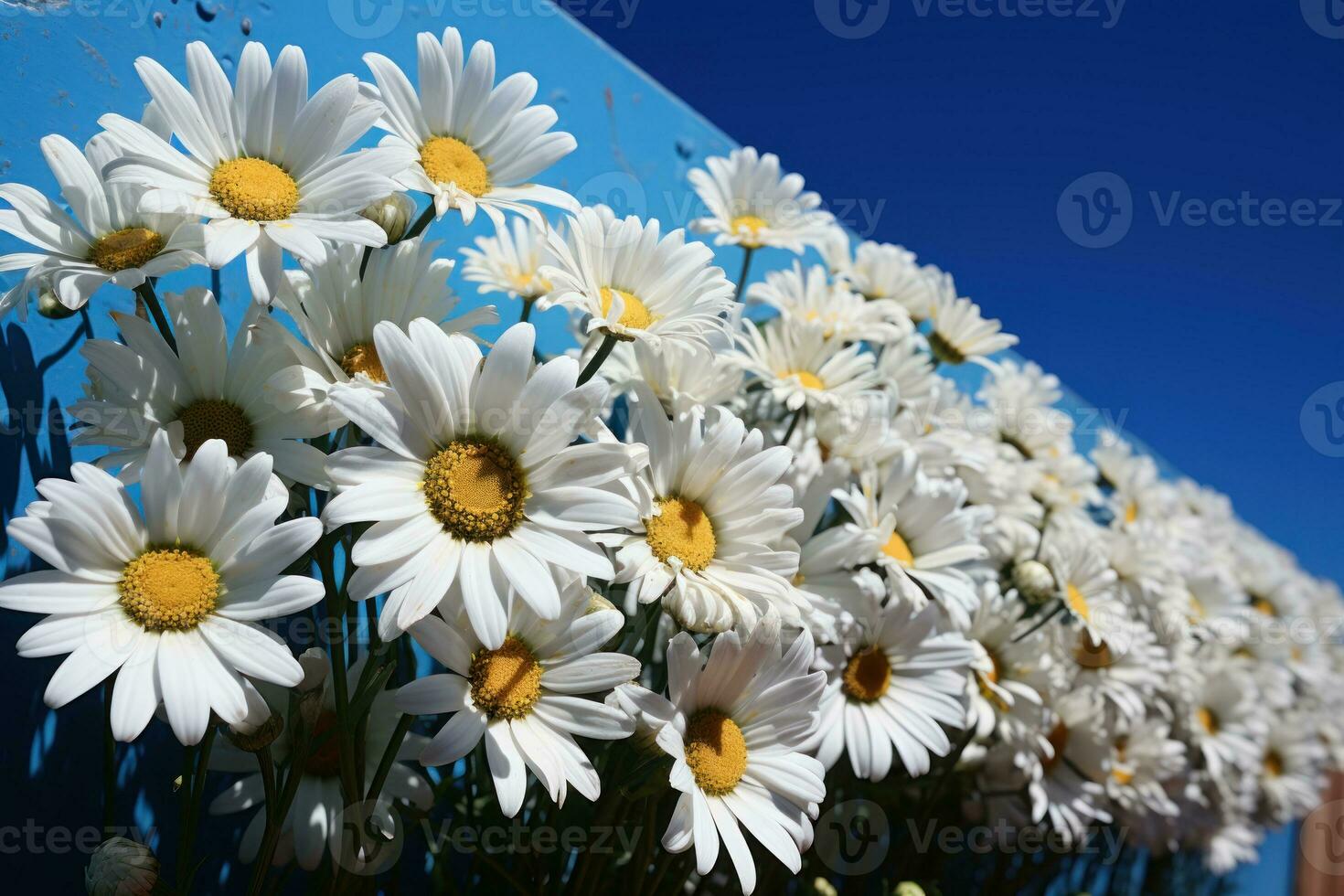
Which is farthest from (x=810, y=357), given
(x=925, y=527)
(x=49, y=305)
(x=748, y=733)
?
(x=49, y=305)

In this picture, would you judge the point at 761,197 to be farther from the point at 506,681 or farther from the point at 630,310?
the point at 506,681

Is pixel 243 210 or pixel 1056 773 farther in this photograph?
pixel 1056 773

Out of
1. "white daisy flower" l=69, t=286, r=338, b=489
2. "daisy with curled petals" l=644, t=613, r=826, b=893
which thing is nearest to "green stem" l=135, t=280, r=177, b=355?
"white daisy flower" l=69, t=286, r=338, b=489

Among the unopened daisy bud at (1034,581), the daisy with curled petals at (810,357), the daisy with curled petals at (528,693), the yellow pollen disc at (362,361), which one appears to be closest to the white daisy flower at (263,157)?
the yellow pollen disc at (362,361)

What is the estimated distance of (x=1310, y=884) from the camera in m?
2.72

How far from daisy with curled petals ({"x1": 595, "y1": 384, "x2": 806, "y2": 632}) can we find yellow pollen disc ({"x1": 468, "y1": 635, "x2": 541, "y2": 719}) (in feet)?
0.27

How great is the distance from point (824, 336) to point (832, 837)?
1.87ft

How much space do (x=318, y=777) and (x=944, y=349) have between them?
898mm

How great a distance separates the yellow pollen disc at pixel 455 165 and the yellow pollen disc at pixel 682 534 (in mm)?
268

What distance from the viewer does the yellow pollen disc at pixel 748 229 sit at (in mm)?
999

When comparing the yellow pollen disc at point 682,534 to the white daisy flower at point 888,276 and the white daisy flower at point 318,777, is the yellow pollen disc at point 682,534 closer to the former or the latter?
the white daisy flower at point 318,777

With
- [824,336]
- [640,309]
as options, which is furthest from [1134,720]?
[640,309]

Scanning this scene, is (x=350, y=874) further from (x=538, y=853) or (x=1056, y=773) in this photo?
(x=1056, y=773)

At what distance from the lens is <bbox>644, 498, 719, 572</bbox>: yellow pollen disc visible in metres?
0.65
